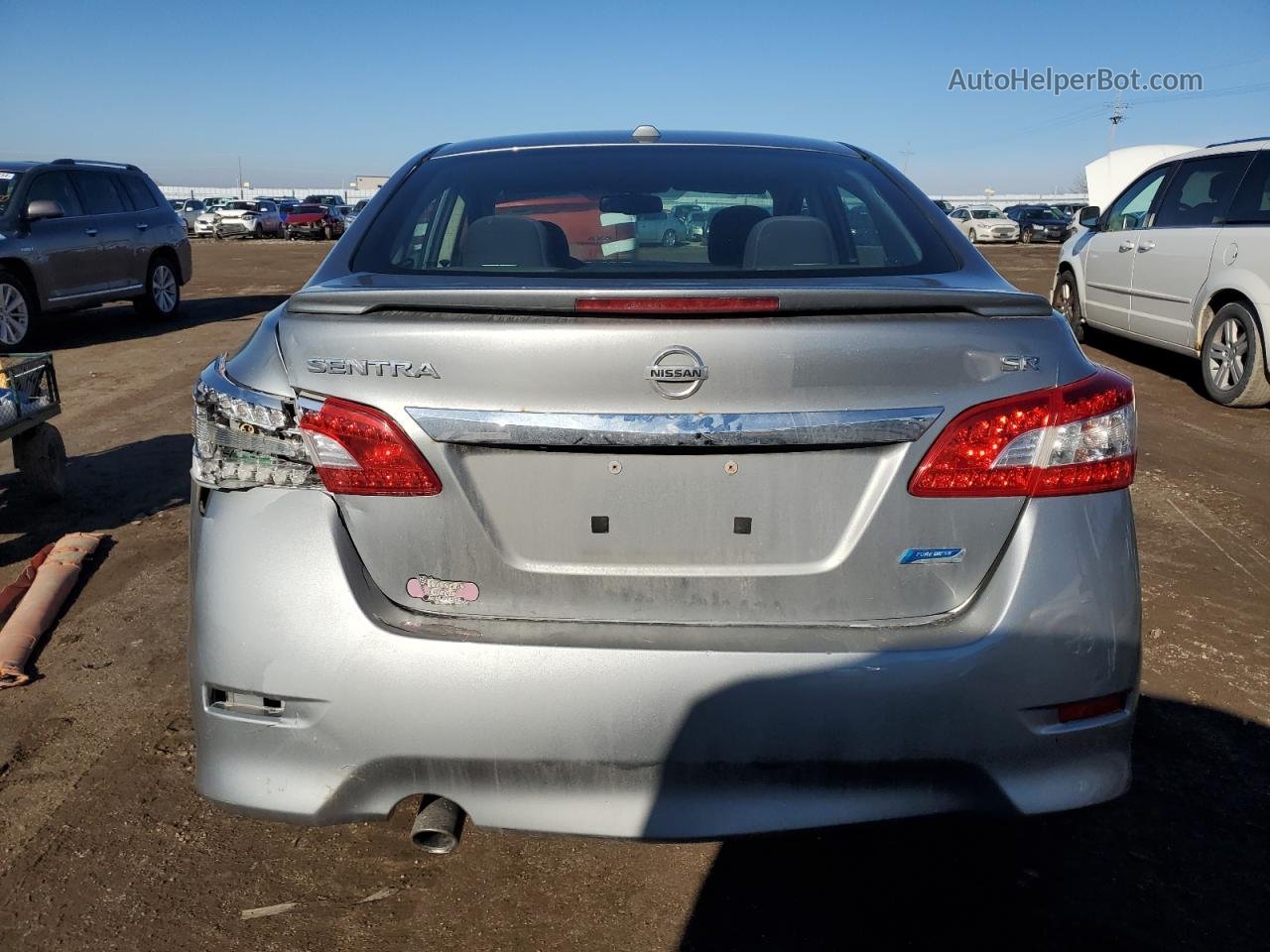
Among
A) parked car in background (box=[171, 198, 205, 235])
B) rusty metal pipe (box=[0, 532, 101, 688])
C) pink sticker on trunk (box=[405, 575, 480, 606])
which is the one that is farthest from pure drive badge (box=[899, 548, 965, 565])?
parked car in background (box=[171, 198, 205, 235])

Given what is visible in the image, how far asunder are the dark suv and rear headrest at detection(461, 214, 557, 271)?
983cm

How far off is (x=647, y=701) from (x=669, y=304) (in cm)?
69

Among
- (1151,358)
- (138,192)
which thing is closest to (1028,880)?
(1151,358)

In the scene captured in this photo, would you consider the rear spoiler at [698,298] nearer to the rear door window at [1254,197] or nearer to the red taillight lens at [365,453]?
the red taillight lens at [365,453]

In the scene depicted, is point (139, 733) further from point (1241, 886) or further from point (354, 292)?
point (1241, 886)

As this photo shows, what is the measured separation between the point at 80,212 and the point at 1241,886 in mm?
12872

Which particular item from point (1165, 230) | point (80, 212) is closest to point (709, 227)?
point (1165, 230)

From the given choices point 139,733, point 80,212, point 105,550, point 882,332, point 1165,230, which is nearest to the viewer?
point 882,332

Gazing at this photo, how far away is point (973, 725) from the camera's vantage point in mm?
1896

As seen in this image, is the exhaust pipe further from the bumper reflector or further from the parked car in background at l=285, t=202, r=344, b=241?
the parked car in background at l=285, t=202, r=344, b=241

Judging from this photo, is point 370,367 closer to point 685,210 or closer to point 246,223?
point 685,210

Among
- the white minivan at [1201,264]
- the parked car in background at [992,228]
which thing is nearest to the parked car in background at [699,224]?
the white minivan at [1201,264]

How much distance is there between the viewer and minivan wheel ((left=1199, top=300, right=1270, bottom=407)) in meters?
7.73

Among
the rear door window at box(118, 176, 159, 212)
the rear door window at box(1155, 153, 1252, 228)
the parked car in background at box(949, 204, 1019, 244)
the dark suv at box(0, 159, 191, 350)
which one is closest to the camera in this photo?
the rear door window at box(1155, 153, 1252, 228)
